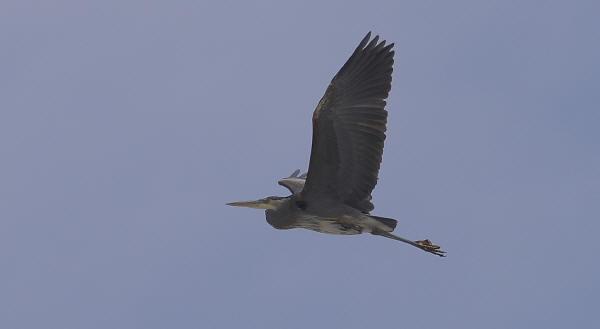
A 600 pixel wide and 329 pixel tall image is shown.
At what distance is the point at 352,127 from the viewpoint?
774 inches

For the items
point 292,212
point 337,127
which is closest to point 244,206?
point 292,212

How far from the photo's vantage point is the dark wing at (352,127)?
64.2ft

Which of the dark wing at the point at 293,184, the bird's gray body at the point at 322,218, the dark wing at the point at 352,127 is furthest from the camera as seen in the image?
the dark wing at the point at 293,184

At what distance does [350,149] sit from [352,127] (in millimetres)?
339

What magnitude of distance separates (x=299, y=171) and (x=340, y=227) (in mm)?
6338

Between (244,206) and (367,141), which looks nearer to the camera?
(367,141)

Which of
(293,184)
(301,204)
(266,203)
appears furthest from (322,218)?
(293,184)

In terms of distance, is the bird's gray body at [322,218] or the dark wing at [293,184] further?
the dark wing at [293,184]

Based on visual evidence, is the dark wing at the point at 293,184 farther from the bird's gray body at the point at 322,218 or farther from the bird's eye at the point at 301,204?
the bird's eye at the point at 301,204

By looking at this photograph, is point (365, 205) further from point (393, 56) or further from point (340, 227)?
point (393, 56)

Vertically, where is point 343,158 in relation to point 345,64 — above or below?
below

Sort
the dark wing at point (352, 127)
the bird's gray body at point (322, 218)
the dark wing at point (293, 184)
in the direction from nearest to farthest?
the dark wing at point (352, 127)
the bird's gray body at point (322, 218)
the dark wing at point (293, 184)

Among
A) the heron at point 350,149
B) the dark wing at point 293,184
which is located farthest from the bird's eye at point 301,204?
the dark wing at point 293,184

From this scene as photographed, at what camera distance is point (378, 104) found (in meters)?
19.8
